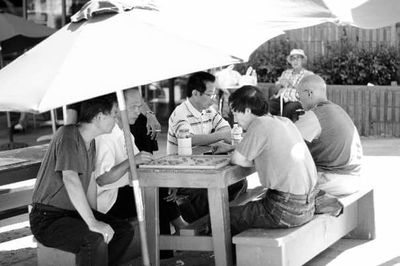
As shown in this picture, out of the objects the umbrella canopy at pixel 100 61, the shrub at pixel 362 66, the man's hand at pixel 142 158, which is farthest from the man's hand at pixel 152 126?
the shrub at pixel 362 66

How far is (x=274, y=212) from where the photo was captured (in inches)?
207

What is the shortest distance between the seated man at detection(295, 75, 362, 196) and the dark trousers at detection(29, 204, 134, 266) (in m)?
1.72

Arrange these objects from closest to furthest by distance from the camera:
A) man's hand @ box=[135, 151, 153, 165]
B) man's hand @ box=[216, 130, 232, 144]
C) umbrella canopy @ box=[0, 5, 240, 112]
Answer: umbrella canopy @ box=[0, 5, 240, 112] → man's hand @ box=[135, 151, 153, 165] → man's hand @ box=[216, 130, 232, 144]

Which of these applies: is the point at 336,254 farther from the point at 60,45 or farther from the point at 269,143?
the point at 60,45

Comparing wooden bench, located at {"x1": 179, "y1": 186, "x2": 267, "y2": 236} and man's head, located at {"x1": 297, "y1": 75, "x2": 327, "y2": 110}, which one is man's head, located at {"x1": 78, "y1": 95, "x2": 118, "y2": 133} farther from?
man's head, located at {"x1": 297, "y1": 75, "x2": 327, "y2": 110}

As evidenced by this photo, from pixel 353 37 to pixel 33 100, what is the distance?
901 cm

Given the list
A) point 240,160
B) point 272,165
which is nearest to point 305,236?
point 272,165

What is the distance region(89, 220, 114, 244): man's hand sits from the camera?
4.86m

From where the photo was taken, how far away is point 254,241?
5.07 m

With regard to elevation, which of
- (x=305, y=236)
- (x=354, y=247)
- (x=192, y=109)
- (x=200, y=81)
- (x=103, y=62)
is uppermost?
(x=103, y=62)

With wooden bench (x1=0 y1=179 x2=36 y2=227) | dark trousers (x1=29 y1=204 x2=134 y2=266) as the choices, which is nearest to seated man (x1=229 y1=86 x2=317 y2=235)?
dark trousers (x1=29 y1=204 x2=134 y2=266)

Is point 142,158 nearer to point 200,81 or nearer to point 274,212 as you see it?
point 274,212

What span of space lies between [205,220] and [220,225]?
0.67m

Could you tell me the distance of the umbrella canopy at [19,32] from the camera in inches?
406
